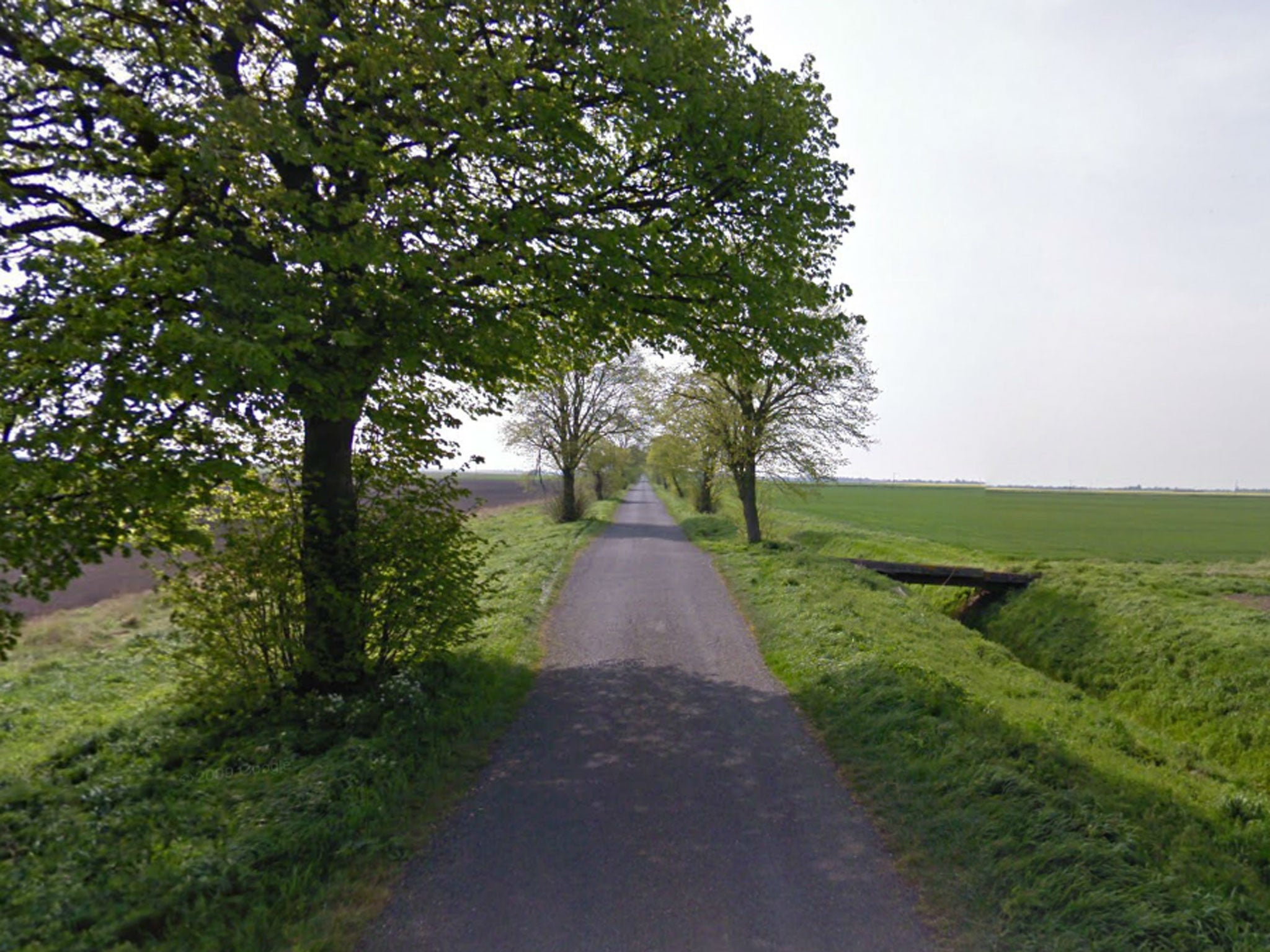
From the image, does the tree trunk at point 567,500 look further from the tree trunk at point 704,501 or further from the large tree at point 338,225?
the large tree at point 338,225

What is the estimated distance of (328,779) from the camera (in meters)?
5.07

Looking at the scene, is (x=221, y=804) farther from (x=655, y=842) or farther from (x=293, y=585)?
(x=655, y=842)

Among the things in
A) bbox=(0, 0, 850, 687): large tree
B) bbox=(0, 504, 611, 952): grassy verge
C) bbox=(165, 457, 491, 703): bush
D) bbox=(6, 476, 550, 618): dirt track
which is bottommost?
bbox=(6, 476, 550, 618): dirt track

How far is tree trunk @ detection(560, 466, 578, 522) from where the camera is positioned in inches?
1226

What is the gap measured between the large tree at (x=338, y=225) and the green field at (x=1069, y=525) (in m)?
15.9

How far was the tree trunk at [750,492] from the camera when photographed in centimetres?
2202

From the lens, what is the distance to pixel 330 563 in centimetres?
679

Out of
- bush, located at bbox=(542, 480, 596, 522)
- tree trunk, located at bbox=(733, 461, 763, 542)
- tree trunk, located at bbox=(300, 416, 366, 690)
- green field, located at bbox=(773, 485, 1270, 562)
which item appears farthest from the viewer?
bush, located at bbox=(542, 480, 596, 522)

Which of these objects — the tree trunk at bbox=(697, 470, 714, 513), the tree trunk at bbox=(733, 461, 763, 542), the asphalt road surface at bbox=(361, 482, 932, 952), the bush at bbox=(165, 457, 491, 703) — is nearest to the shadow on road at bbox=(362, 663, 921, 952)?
the asphalt road surface at bbox=(361, 482, 932, 952)

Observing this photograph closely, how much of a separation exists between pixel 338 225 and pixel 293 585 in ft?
12.3

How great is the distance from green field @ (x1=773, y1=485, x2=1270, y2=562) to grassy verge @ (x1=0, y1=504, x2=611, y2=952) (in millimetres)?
17950

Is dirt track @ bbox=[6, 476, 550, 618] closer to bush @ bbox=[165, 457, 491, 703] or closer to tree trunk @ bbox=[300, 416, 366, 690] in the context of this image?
bush @ bbox=[165, 457, 491, 703]

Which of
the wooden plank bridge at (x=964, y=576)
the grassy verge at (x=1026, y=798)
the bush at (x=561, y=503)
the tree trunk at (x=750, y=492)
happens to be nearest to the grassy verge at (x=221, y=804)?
the grassy verge at (x=1026, y=798)

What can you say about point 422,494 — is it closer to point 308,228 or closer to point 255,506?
point 255,506
